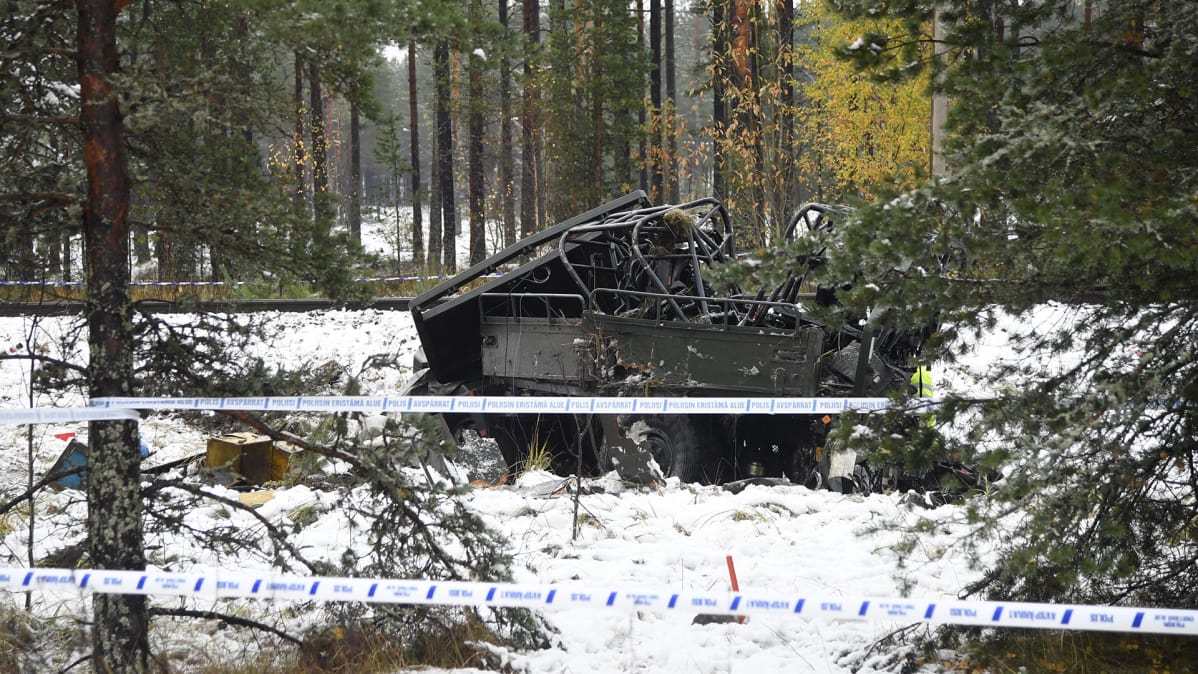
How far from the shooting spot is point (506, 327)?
27.4ft

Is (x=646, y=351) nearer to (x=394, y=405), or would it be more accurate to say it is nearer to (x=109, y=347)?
(x=394, y=405)

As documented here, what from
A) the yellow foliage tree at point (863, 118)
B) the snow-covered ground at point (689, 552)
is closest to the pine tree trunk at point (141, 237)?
the snow-covered ground at point (689, 552)

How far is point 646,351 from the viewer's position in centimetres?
761

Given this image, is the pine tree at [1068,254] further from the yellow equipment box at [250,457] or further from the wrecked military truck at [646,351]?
the yellow equipment box at [250,457]

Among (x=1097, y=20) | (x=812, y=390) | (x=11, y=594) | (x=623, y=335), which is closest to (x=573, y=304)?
(x=623, y=335)

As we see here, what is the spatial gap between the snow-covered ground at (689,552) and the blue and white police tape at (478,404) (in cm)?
31

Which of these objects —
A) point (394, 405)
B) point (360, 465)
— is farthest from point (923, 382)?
point (360, 465)

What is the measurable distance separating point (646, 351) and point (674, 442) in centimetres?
77

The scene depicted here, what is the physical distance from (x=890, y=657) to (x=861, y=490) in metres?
3.24

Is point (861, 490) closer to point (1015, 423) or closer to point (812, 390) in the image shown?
point (812, 390)

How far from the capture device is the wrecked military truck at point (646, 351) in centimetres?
736

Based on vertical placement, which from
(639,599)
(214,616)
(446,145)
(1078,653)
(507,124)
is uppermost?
(507,124)

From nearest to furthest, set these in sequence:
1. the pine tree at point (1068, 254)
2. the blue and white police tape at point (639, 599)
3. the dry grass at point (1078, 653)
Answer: the blue and white police tape at point (639, 599), the pine tree at point (1068, 254), the dry grass at point (1078, 653)

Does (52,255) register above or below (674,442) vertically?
above
